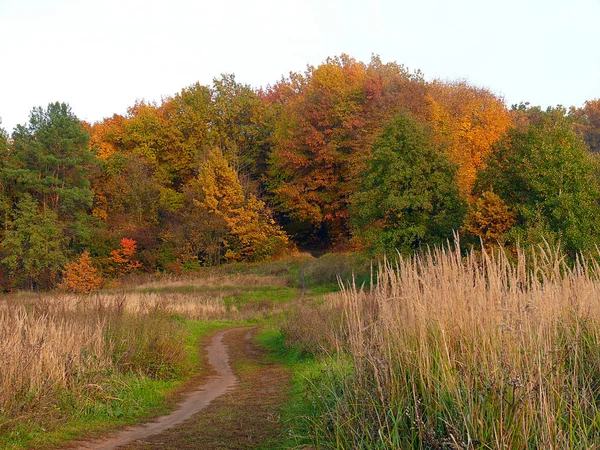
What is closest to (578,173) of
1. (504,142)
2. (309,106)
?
(504,142)

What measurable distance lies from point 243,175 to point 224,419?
179ft

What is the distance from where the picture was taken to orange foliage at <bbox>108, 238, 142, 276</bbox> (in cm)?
5519

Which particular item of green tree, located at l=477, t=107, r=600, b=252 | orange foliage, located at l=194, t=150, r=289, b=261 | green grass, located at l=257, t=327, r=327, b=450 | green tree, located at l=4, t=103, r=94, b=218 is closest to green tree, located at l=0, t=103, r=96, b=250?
green tree, located at l=4, t=103, r=94, b=218

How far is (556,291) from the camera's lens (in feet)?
20.5

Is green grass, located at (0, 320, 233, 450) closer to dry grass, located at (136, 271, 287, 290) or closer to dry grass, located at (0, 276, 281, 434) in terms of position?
dry grass, located at (0, 276, 281, 434)

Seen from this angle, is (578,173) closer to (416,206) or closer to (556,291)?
(416,206)

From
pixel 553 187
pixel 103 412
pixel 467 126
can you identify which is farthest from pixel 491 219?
pixel 103 412

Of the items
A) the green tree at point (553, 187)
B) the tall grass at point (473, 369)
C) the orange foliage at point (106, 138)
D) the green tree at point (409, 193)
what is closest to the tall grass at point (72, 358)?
the tall grass at point (473, 369)

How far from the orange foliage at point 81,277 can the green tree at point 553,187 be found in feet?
104

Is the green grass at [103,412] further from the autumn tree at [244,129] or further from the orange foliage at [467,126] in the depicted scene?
the autumn tree at [244,129]

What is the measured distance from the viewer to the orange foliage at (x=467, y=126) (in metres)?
47.3

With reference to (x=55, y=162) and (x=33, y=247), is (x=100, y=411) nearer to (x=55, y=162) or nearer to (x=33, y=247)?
(x=33, y=247)

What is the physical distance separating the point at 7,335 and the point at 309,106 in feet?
162

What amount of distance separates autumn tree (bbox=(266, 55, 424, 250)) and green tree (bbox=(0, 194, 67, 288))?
20253mm
